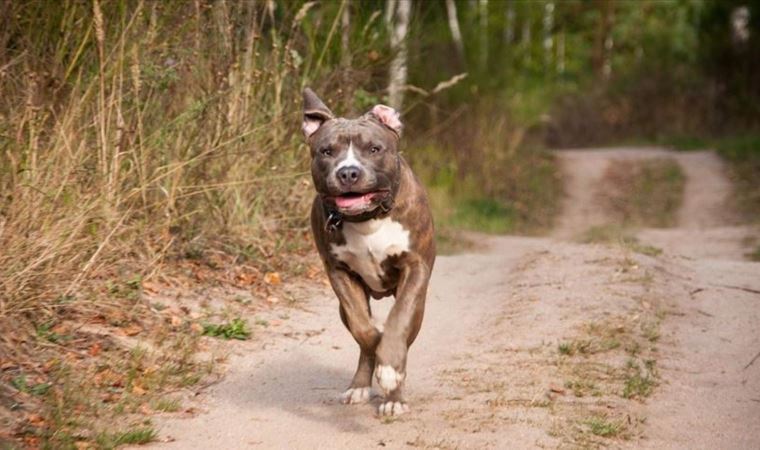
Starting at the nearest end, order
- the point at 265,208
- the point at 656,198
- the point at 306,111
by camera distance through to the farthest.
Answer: the point at 306,111 → the point at 265,208 → the point at 656,198

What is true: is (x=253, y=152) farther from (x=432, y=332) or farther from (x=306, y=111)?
(x=306, y=111)

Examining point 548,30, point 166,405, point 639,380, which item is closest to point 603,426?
point 639,380

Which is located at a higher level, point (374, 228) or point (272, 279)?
point (374, 228)

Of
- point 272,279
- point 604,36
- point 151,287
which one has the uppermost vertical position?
point 604,36

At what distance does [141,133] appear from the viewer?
344 inches

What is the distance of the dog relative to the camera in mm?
6020

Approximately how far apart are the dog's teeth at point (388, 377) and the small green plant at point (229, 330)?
7.99 feet

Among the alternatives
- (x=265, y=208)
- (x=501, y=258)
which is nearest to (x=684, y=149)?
(x=501, y=258)

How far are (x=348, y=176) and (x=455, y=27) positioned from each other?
1777cm

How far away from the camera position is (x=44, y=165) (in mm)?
7602

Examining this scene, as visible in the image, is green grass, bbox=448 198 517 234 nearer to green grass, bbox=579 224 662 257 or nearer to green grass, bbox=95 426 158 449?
green grass, bbox=579 224 662 257

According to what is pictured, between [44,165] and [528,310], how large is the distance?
3722 millimetres

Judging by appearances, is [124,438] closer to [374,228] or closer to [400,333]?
[400,333]

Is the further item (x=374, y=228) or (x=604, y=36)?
(x=604, y=36)
